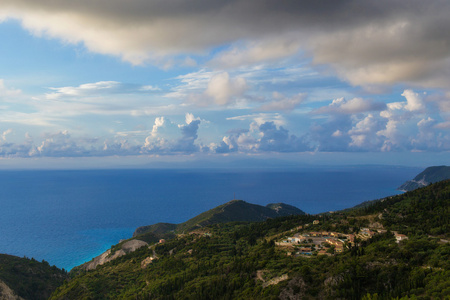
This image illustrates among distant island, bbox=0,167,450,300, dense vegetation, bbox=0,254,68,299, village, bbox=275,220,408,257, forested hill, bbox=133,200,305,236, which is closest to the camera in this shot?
distant island, bbox=0,167,450,300

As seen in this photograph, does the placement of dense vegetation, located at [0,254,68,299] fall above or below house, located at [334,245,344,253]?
below

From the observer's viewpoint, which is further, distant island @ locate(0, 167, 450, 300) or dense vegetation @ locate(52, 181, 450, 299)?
distant island @ locate(0, 167, 450, 300)

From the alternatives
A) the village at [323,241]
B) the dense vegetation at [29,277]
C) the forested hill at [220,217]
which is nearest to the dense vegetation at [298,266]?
the village at [323,241]

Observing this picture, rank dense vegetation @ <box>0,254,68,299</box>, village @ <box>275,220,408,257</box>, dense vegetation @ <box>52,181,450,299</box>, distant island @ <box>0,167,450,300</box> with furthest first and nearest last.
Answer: dense vegetation @ <box>0,254,68,299</box>
village @ <box>275,220,408,257</box>
distant island @ <box>0,167,450,300</box>
dense vegetation @ <box>52,181,450,299</box>

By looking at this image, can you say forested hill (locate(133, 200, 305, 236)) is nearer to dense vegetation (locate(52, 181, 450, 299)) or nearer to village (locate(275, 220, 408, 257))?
dense vegetation (locate(52, 181, 450, 299))

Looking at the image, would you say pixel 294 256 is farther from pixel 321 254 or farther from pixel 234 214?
pixel 234 214

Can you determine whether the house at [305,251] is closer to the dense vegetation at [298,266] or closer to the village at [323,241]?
the village at [323,241]

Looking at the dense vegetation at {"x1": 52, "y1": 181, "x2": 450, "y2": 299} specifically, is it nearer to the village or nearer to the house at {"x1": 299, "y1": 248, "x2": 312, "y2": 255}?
the village

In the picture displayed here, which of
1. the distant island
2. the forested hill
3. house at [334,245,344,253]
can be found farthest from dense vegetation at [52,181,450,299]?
the forested hill
